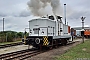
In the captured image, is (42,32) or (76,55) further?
(42,32)

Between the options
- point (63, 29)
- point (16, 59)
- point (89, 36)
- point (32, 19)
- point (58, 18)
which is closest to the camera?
point (16, 59)

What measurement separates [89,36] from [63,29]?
33.8 meters

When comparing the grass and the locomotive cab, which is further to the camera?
the locomotive cab

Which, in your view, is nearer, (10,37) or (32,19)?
(32,19)

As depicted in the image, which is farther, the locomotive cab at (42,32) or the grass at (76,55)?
the locomotive cab at (42,32)

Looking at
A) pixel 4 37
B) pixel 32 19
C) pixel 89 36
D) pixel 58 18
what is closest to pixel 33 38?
pixel 32 19

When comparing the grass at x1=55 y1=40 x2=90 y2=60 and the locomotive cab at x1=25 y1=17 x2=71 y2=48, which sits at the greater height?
the locomotive cab at x1=25 y1=17 x2=71 y2=48

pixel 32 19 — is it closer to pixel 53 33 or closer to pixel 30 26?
pixel 30 26

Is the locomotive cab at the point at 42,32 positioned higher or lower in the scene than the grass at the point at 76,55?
higher

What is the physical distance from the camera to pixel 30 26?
17500 millimetres

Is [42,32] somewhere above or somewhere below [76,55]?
above

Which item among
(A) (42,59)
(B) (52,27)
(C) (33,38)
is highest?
(B) (52,27)

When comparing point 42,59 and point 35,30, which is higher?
point 35,30

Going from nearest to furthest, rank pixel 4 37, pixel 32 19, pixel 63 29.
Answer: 1. pixel 32 19
2. pixel 63 29
3. pixel 4 37
